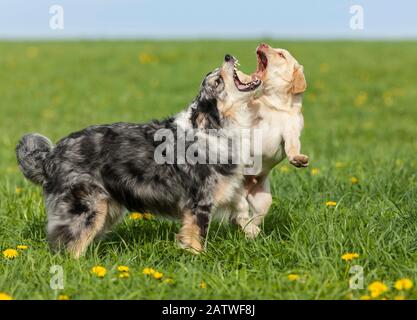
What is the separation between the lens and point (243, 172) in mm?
5125

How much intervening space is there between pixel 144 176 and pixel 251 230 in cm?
97

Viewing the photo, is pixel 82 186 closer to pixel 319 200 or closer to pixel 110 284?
pixel 110 284

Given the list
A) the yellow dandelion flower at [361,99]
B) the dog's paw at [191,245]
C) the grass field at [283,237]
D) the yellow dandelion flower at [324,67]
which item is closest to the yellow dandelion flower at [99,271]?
the grass field at [283,237]

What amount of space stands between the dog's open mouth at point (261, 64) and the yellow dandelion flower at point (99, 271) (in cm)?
194

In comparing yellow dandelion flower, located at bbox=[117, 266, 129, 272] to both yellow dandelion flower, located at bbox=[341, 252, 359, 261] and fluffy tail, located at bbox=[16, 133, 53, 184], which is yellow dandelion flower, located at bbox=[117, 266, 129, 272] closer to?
fluffy tail, located at bbox=[16, 133, 53, 184]

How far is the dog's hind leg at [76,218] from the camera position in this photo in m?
4.94

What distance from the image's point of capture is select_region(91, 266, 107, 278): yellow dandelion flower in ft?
14.3

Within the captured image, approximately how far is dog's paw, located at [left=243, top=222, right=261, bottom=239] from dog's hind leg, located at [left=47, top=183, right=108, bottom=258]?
118cm

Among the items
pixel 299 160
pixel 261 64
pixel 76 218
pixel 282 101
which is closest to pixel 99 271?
pixel 76 218

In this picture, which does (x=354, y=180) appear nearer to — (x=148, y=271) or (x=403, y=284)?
(x=403, y=284)

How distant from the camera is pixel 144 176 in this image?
507 cm

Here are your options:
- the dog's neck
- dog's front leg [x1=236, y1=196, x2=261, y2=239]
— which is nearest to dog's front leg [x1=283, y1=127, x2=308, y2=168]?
the dog's neck
